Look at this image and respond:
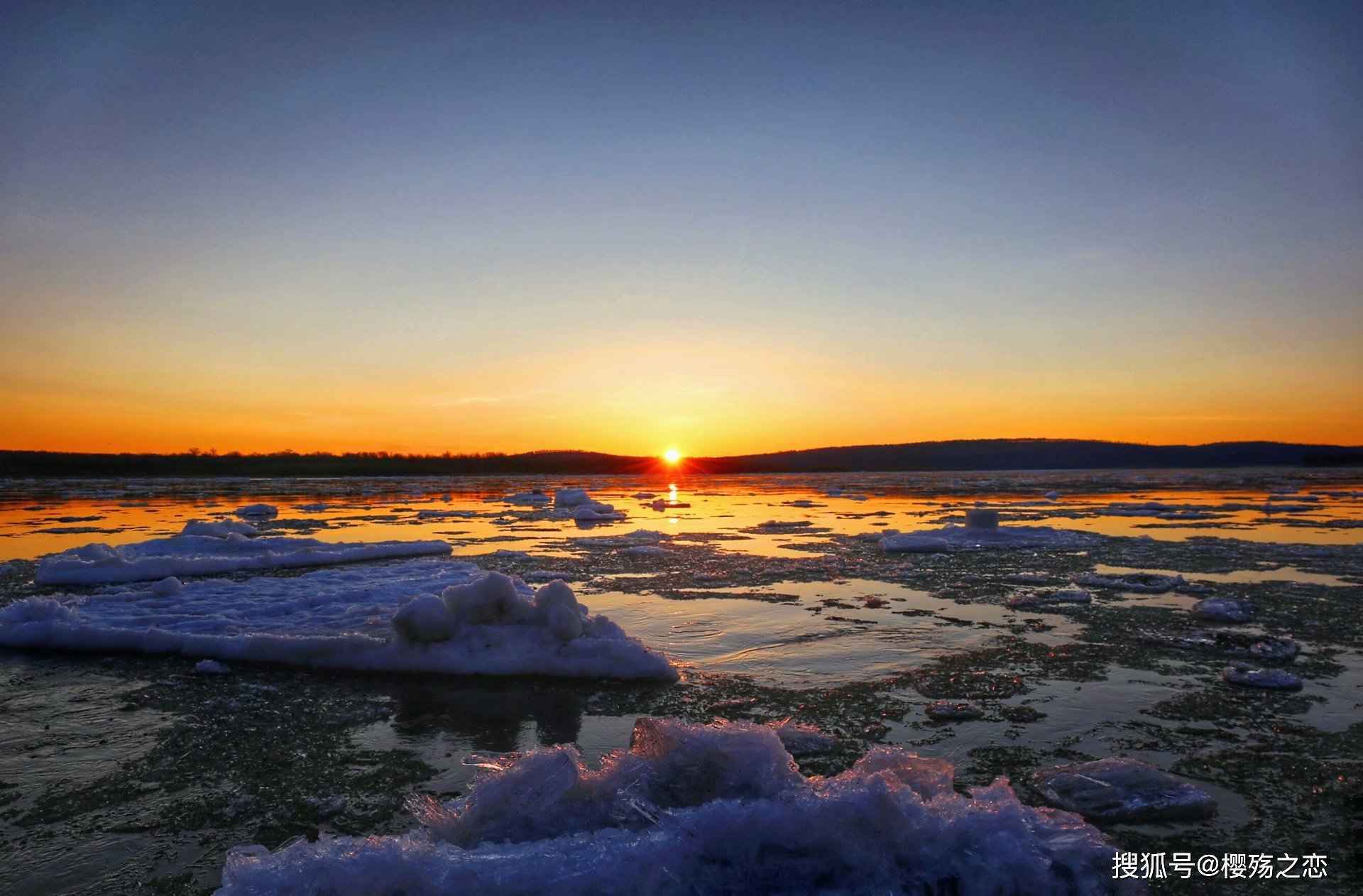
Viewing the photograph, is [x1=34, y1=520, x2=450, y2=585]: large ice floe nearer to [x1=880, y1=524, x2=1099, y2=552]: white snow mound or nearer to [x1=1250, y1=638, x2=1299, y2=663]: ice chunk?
[x1=880, y1=524, x2=1099, y2=552]: white snow mound

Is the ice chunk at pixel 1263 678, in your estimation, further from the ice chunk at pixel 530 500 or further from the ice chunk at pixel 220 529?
the ice chunk at pixel 530 500

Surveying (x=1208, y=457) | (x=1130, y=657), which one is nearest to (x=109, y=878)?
(x=1130, y=657)

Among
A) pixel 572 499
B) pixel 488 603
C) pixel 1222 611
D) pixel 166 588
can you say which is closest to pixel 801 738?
pixel 488 603

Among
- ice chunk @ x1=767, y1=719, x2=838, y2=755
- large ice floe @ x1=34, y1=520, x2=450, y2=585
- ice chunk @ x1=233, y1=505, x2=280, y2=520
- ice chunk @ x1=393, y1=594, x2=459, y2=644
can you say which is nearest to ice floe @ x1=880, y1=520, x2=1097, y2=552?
large ice floe @ x1=34, y1=520, x2=450, y2=585

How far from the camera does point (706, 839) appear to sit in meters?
2.80

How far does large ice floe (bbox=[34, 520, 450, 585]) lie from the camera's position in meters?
10.8

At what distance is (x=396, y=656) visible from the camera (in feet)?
20.7

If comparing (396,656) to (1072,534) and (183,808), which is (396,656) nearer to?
(183,808)

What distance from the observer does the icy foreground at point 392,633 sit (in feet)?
20.1

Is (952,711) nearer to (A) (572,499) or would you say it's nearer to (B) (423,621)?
(B) (423,621)

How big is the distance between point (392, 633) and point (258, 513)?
2140 centimetres

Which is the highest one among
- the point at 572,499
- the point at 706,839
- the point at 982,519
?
the point at 982,519

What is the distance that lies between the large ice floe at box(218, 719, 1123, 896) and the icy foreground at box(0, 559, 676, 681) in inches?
101

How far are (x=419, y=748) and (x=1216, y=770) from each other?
4.37 meters
